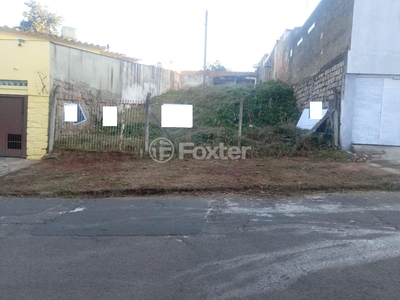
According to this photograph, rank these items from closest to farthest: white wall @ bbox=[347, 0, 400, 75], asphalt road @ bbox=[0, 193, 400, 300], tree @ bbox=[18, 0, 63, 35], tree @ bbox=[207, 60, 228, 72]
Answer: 1. asphalt road @ bbox=[0, 193, 400, 300]
2. white wall @ bbox=[347, 0, 400, 75]
3. tree @ bbox=[18, 0, 63, 35]
4. tree @ bbox=[207, 60, 228, 72]

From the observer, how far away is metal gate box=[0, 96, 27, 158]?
1178 centimetres

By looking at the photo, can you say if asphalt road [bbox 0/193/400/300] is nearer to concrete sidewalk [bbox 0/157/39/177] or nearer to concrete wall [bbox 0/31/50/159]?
concrete sidewalk [bbox 0/157/39/177]

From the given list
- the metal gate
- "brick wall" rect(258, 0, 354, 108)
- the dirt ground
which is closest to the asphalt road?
the dirt ground

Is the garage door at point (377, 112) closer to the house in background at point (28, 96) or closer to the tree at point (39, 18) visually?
the house in background at point (28, 96)

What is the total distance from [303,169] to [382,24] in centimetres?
549

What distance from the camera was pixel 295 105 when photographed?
1736 cm

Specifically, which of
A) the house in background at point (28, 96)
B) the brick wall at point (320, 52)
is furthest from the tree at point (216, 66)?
the house in background at point (28, 96)

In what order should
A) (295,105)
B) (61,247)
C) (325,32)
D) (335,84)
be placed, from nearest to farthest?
(61,247) < (335,84) < (325,32) < (295,105)

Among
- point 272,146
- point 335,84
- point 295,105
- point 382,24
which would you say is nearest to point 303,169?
point 272,146

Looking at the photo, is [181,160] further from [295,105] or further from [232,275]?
[295,105]

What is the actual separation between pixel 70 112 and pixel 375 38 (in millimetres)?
9961

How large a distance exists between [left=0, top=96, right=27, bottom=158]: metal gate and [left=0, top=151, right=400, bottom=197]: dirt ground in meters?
1.45

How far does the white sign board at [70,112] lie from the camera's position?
463 inches

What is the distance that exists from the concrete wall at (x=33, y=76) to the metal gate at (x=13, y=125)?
22 cm
